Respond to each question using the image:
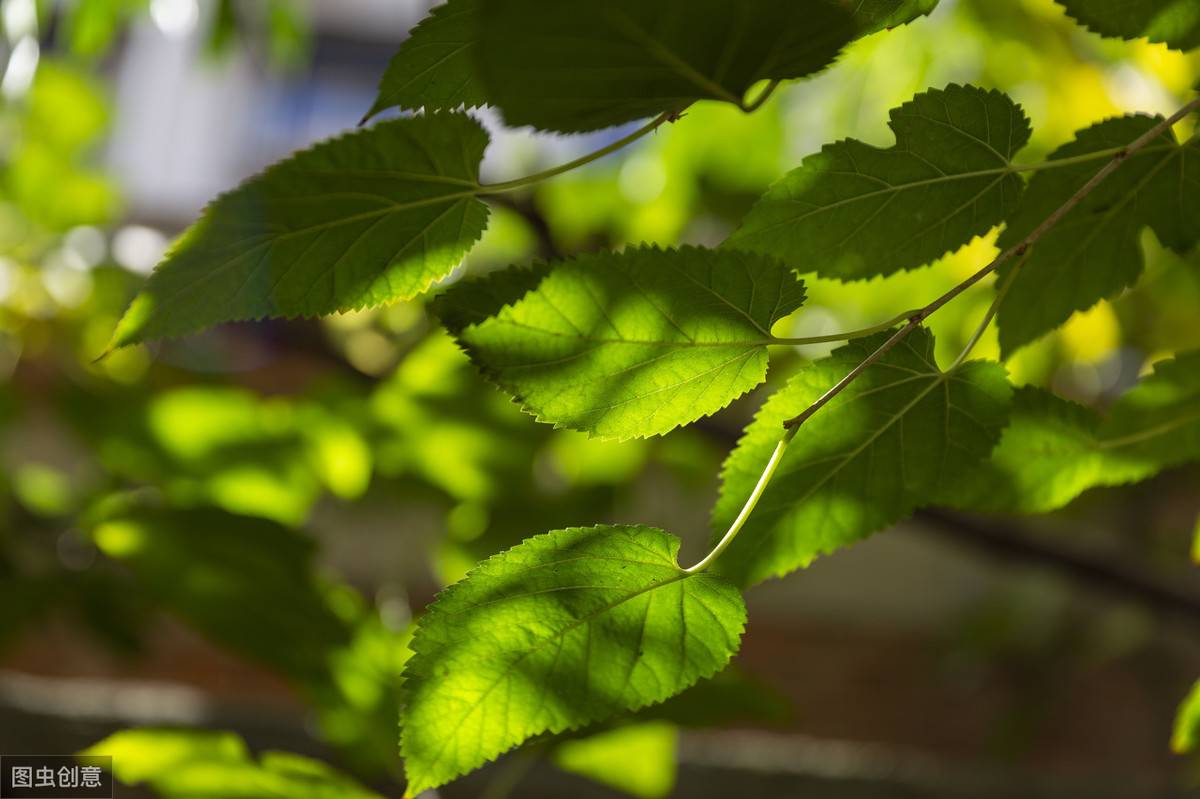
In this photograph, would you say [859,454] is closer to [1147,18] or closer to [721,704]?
[1147,18]

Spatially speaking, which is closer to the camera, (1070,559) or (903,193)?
(903,193)

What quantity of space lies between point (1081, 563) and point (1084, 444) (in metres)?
0.45

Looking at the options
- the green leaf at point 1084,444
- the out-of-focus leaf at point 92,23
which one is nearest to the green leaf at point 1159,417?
the green leaf at point 1084,444

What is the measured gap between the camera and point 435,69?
221 mm

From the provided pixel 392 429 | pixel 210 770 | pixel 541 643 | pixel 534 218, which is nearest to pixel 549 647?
pixel 541 643

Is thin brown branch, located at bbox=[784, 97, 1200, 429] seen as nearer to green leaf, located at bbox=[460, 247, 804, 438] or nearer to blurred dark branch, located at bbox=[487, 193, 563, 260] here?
green leaf, located at bbox=[460, 247, 804, 438]

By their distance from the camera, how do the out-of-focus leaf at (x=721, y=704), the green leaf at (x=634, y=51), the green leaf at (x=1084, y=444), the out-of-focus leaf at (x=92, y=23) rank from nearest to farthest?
the green leaf at (x=634, y=51) → the green leaf at (x=1084, y=444) → the out-of-focus leaf at (x=721, y=704) → the out-of-focus leaf at (x=92, y=23)

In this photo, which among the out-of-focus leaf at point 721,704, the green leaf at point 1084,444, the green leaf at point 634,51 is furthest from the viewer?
the out-of-focus leaf at point 721,704

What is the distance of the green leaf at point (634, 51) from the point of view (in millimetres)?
164

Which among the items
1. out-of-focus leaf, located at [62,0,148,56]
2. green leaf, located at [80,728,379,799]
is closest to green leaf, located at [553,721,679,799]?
green leaf, located at [80,728,379,799]

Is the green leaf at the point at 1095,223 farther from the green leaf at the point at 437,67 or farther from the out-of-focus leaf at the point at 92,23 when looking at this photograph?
the out-of-focus leaf at the point at 92,23

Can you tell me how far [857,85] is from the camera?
863mm

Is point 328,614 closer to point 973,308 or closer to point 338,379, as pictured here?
point 338,379

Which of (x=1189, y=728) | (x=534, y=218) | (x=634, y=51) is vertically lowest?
(x=1189, y=728)
